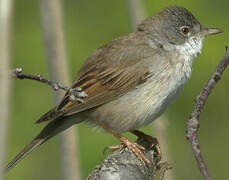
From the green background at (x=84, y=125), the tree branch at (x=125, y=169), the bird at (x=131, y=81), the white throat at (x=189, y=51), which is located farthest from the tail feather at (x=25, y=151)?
the white throat at (x=189, y=51)

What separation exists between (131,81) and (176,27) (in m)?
0.73

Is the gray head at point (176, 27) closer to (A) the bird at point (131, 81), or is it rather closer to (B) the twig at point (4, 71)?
(A) the bird at point (131, 81)

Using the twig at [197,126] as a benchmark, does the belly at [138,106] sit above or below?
above

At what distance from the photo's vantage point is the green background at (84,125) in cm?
446

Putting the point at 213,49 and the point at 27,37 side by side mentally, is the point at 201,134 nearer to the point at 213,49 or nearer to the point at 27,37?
the point at 213,49

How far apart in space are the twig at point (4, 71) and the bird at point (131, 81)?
151cm

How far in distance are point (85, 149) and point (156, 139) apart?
2.97 ft

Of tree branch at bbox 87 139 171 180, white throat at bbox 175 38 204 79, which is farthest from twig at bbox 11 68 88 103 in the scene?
white throat at bbox 175 38 204 79

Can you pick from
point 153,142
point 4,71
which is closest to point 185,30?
point 153,142

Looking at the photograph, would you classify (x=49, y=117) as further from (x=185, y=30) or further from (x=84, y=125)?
(x=185, y=30)

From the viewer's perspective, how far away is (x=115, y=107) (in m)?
3.85

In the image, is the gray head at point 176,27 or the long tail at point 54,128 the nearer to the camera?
the long tail at point 54,128

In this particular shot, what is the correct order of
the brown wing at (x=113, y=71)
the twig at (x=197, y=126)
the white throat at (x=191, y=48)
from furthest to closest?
1. the white throat at (x=191, y=48)
2. the brown wing at (x=113, y=71)
3. the twig at (x=197, y=126)

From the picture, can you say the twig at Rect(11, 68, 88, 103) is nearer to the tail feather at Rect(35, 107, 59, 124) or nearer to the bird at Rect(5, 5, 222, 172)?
the tail feather at Rect(35, 107, 59, 124)
